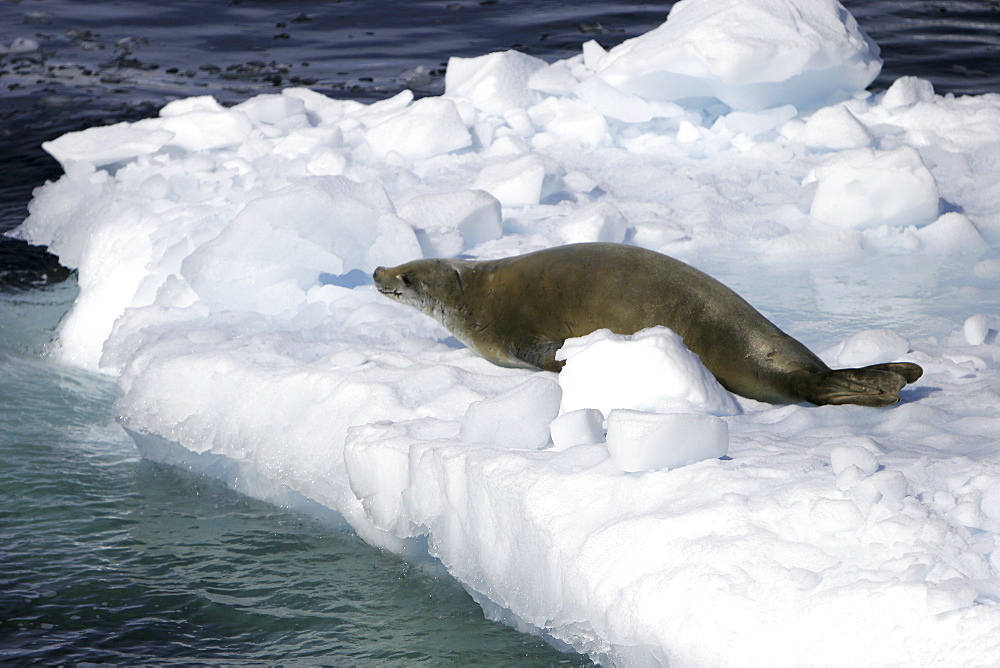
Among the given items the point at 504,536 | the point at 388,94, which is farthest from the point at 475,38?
the point at 504,536

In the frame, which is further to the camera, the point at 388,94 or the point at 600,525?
the point at 388,94

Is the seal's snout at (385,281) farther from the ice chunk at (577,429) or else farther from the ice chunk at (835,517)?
the ice chunk at (835,517)

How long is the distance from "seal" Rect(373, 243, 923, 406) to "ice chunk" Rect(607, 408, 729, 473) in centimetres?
62

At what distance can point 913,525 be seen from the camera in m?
2.43

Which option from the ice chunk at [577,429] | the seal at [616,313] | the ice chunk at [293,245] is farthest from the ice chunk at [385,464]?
the ice chunk at [293,245]

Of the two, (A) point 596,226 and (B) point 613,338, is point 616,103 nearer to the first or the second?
(A) point 596,226

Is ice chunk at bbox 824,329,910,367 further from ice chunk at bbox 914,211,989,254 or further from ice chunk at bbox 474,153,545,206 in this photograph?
ice chunk at bbox 474,153,545,206

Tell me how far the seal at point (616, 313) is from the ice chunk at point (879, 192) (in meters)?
Answer: 1.80

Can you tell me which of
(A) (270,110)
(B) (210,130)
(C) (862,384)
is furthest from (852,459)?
(A) (270,110)

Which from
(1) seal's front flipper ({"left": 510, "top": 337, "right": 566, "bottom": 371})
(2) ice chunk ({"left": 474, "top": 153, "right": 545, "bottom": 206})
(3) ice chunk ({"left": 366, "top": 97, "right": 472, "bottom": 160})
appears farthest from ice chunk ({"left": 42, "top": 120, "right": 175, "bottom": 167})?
(1) seal's front flipper ({"left": 510, "top": 337, "right": 566, "bottom": 371})

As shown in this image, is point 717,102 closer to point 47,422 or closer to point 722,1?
point 722,1

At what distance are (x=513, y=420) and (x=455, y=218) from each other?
7.32 feet

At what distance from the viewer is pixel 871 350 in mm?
3789

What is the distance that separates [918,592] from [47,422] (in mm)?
3471
